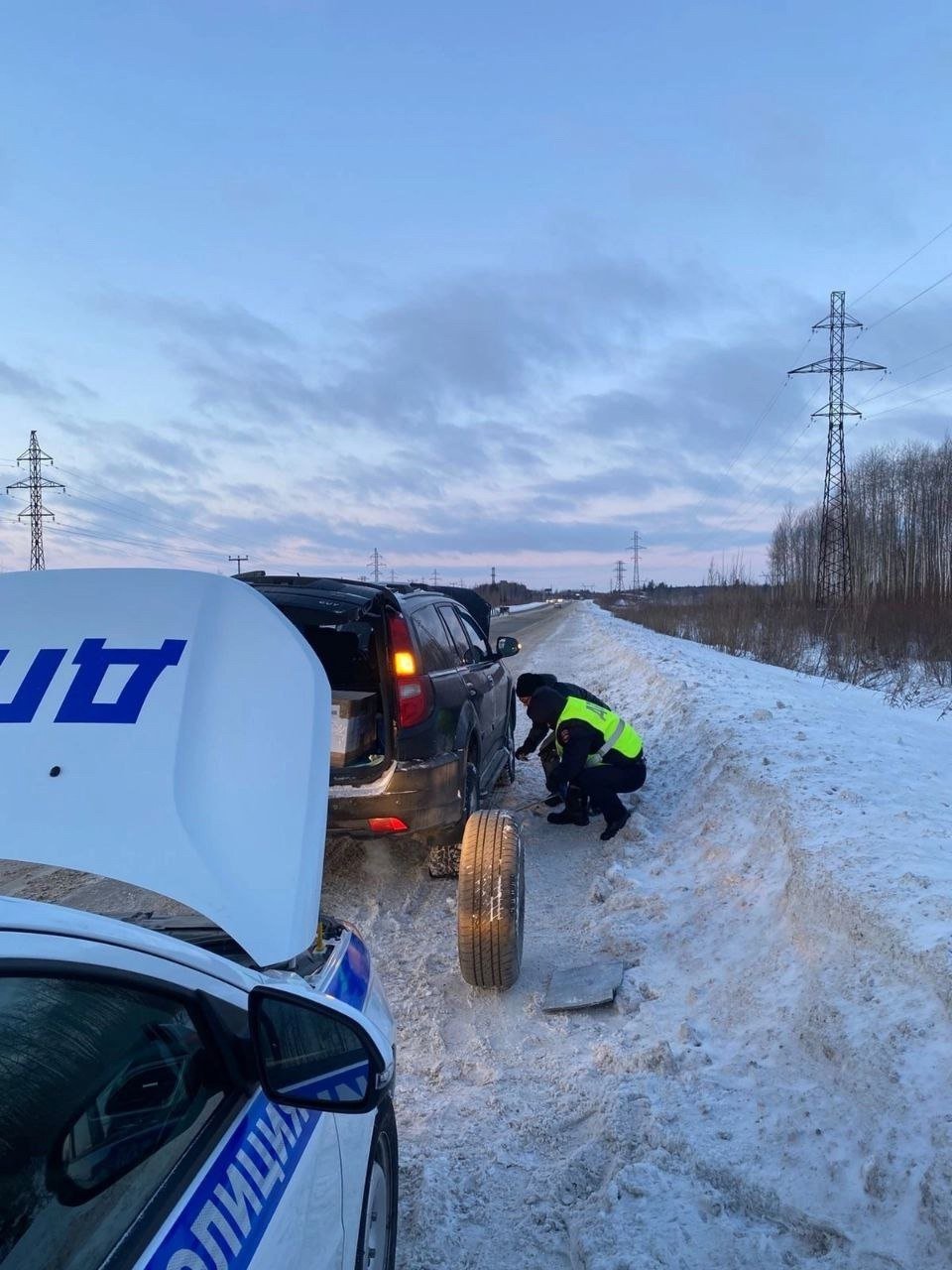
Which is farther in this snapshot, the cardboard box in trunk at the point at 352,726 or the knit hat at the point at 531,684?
the knit hat at the point at 531,684

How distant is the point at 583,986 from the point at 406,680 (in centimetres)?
196

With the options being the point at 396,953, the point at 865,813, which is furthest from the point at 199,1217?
the point at 865,813

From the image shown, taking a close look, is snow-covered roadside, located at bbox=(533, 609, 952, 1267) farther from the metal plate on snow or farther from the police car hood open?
the police car hood open

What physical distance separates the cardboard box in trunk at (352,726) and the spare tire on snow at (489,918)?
104 cm

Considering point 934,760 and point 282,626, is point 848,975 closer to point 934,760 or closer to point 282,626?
point 282,626

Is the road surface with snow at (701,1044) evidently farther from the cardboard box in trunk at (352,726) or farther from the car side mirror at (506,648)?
the car side mirror at (506,648)

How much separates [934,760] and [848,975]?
4.24 meters

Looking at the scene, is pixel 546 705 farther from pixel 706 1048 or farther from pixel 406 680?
pixel 706 1048

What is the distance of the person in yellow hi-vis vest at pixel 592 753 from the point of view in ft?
21.7

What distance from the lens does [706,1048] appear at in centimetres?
369

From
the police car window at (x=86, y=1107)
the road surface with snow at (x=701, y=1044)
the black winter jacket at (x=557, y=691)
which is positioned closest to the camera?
the police car window at (x=86, y=1107)

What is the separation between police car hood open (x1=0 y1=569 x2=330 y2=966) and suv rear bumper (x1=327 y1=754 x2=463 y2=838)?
7.56 ft

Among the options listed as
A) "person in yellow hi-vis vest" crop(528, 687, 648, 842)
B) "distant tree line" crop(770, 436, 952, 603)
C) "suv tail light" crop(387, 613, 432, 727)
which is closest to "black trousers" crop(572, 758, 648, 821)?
"person in yellow hi-vis vest" crop(528, 687, 648, 842)

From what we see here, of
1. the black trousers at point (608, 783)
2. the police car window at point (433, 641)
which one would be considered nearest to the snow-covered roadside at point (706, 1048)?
the black trousers at point (608, 783)
